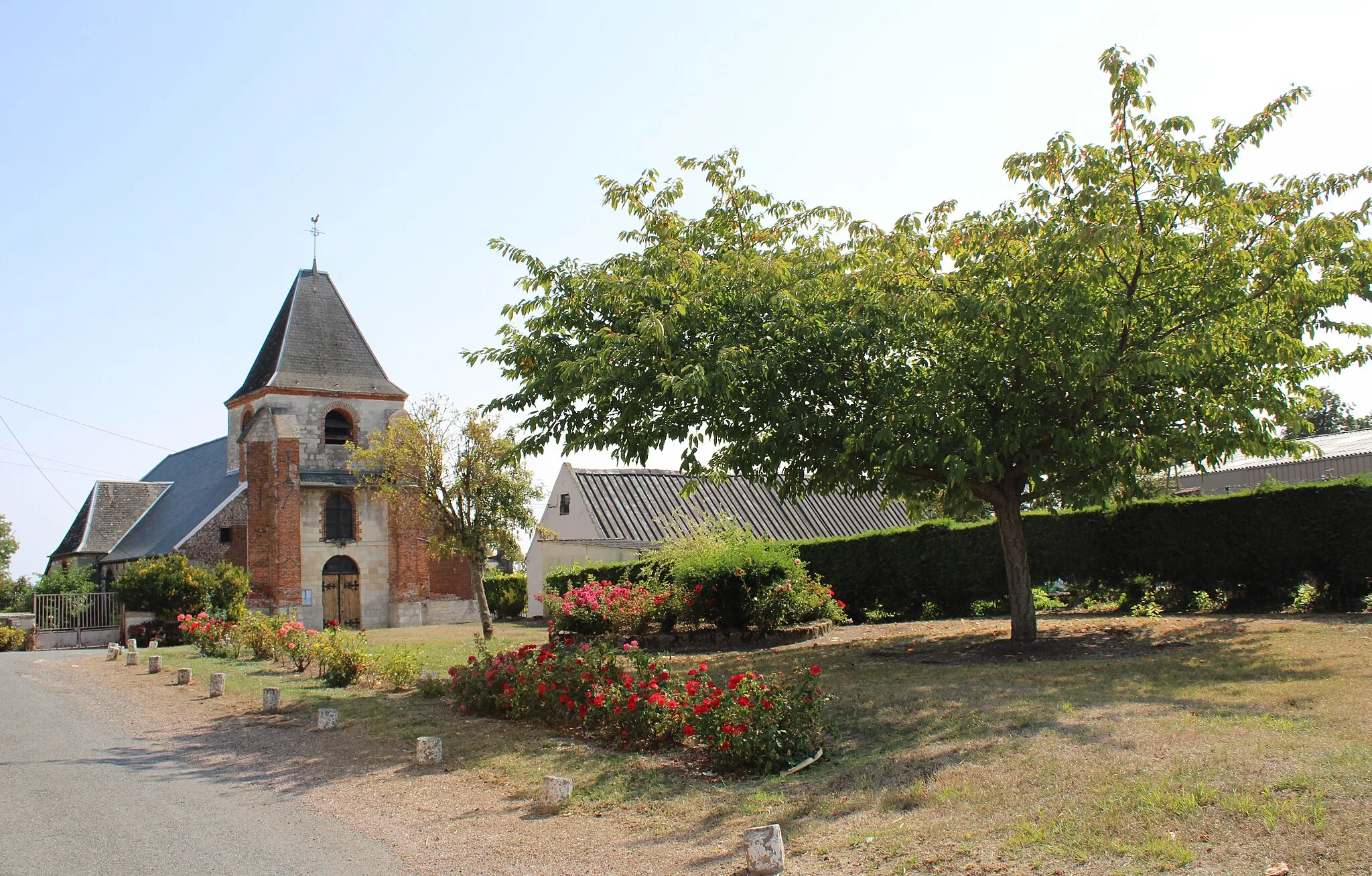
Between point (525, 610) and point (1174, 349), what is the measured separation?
3217cm

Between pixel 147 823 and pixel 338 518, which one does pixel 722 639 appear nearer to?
pixel 147 823

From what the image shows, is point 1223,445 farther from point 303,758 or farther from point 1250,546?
point 303,758

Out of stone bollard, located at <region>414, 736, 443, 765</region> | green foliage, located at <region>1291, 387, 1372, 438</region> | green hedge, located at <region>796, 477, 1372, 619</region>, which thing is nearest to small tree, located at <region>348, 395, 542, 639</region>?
green hedge, located at <region>796, 477, 1372, 619</region>

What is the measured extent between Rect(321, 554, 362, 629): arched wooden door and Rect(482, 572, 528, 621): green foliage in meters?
4.76

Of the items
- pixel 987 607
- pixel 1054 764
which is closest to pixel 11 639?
pixel 987 607

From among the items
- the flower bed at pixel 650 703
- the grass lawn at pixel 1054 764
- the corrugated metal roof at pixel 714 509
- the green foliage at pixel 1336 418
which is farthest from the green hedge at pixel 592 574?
the green foliage at pixel 1336 418

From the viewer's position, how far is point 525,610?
129 ft

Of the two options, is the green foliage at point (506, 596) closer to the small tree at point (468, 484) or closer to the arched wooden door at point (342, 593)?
the arched wooden door at point (342, 593)

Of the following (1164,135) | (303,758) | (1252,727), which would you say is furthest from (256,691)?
(1164,135)

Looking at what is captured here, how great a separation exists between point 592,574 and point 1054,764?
20.5 m

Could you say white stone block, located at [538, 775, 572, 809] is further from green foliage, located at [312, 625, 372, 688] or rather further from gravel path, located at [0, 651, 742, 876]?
green foliage, located at [312, 625, 372, 688]

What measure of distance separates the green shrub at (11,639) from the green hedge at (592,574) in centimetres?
1556

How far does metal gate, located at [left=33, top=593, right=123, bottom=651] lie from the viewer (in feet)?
100.0

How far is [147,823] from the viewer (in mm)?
6875
